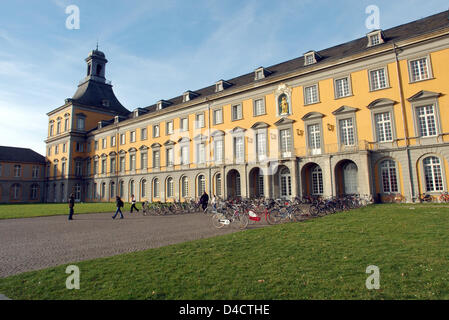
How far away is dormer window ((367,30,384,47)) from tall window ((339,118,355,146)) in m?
6.70

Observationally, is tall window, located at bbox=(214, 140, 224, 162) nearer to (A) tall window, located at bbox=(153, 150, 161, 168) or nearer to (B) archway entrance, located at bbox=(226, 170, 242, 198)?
(B) archway entrance, located at bbox=(226, 170, 242, 198)

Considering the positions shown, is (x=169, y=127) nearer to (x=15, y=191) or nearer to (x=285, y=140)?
(x=285, y=140)

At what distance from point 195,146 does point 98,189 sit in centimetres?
2400

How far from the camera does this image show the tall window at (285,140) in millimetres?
27484

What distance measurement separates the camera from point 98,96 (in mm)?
57625

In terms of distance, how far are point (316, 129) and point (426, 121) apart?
824 cm

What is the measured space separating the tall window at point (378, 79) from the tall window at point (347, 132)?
3249 mm

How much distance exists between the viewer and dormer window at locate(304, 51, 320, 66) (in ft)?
88.4

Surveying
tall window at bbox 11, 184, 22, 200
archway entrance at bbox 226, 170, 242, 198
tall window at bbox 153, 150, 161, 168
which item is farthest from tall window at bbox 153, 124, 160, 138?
tall window at bbox 11, 184, 22, 200

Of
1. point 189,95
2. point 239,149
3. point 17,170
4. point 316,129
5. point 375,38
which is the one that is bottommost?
point 239,149

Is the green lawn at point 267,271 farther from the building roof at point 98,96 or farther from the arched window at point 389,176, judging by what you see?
the building roof at point 98,96

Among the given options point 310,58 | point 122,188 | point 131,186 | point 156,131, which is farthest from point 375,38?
point 122,188
